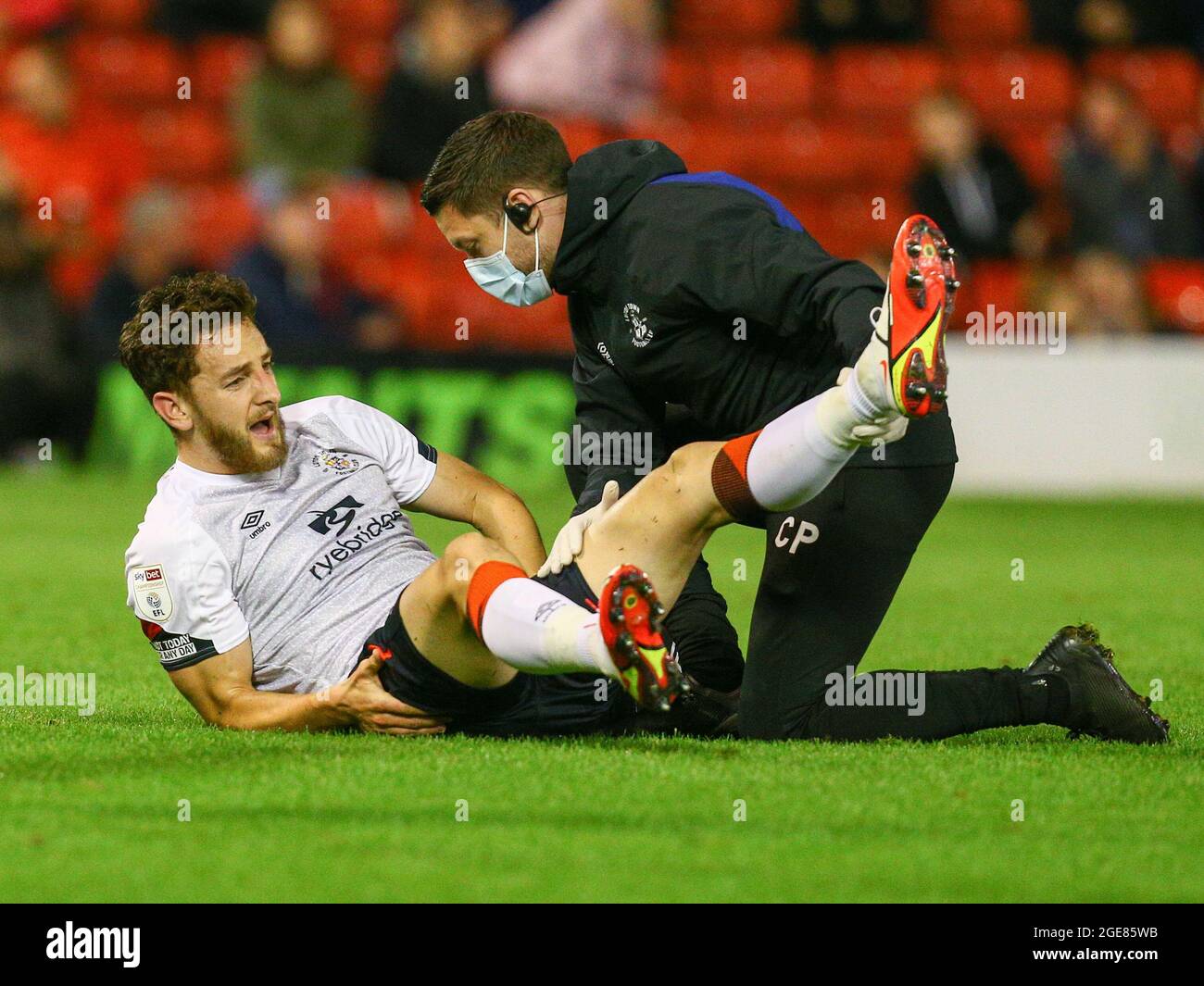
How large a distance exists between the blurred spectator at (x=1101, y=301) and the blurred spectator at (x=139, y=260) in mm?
6173

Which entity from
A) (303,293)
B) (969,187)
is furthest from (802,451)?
(969,187)

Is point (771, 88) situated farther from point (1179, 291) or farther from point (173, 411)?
point (173, 411)

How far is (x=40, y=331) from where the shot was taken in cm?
1348

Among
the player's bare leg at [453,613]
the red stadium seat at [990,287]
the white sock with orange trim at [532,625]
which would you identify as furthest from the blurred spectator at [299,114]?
the white sock with orange trim at [532,625]

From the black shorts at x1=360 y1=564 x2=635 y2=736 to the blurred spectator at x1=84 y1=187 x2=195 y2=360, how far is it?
8.92 meters

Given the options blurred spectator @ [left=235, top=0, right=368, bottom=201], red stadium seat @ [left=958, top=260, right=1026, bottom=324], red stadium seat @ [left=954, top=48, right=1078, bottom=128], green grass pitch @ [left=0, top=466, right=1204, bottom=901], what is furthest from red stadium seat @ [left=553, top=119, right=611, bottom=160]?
green grass pitch @ [left=0, top=466, right=1204, bottom=901]

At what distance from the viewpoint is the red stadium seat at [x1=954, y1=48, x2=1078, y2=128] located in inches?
636

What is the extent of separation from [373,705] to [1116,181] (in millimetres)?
11193

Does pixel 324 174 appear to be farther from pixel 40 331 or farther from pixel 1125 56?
pixel 1125 56

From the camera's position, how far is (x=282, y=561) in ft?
16.4

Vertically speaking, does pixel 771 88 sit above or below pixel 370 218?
above

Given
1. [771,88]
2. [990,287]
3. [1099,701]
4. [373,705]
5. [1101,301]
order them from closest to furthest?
[373,705], [1099,701], [1101,301], [990,287], [771,88]

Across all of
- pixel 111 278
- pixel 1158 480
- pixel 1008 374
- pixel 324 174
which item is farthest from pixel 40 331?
pixel 1158 480

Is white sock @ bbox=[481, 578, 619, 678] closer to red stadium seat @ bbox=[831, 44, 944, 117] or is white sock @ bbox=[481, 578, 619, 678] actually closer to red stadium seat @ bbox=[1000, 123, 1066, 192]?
red stadium seat @ bbox=[1000, 123, 1066, 192]
